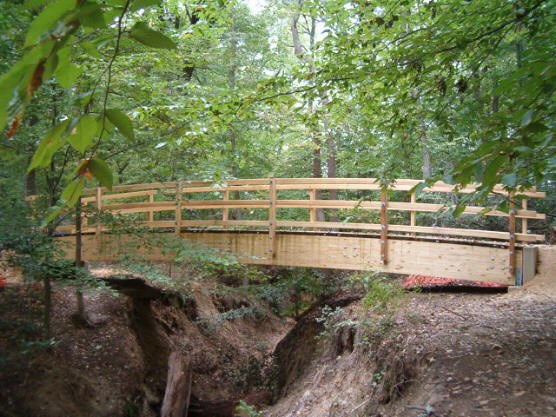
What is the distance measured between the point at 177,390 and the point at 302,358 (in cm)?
250

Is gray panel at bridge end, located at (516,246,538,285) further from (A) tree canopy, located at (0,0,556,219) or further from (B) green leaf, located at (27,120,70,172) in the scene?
(B) green leaf, located at (27,120,70,172)

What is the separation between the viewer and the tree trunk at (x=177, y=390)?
7024 millimetres

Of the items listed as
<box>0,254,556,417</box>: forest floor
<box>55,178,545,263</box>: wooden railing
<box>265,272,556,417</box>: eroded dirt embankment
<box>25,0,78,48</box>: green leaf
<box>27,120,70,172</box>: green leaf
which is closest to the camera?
<box>25,0,78,48</box>: green leaf

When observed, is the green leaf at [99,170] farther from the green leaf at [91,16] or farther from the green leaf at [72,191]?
the green leaf at [91,16]

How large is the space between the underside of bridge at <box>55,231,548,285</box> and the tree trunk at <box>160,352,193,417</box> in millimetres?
1966

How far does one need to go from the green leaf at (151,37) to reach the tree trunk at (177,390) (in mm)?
7277

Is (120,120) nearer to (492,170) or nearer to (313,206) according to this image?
(492,170)

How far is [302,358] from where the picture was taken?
841cm

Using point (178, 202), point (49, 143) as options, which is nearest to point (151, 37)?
point (49, 143)

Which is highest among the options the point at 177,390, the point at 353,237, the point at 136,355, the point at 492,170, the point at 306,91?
the point at 306,91

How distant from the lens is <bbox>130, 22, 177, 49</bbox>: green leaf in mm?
792

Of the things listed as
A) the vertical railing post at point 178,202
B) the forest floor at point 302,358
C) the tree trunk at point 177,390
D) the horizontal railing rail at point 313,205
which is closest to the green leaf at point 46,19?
the forest floor at point 302,358

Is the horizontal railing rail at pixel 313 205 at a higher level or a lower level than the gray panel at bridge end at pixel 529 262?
higher

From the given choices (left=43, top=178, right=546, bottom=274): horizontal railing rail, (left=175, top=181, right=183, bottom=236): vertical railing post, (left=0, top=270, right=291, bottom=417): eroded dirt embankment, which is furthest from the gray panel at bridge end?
(left=175, top=181, right=183, bottom=236): vertical railing post
